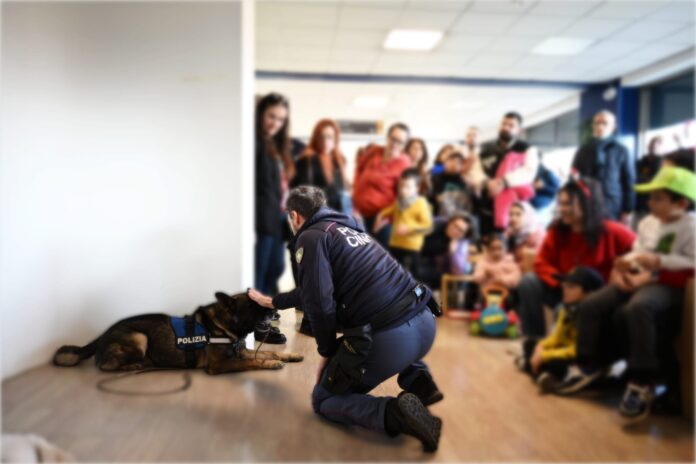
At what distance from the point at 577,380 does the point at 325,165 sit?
291 cm

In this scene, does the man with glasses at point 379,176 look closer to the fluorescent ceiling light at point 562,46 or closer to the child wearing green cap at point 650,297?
the child wearing green cap at point 650,297

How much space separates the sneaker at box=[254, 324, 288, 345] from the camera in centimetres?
37

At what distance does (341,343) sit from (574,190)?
2.92 meters

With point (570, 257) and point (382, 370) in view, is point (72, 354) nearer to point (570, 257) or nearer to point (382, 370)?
point (382, 370)

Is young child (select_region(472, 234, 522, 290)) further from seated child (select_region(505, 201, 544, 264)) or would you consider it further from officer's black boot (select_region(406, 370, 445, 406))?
officer's black boot (select_region(406, 370, 445, 406))

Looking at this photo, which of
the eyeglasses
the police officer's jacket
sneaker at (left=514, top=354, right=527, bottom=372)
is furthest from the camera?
sneaker at (left=514, top=354, right=527, bottom=372)

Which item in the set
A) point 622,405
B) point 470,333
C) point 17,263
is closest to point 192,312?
point 17,263

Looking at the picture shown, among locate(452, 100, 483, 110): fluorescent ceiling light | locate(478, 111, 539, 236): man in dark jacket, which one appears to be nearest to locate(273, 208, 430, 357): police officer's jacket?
locate(478, 111, 539, 236): man in dark jacket

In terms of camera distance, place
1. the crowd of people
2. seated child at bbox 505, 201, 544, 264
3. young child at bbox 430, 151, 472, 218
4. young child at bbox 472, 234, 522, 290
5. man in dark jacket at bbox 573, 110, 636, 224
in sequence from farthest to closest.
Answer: man in dark jacket at bbox 573, 110, 636, 224 < seated child at bbox 505, 201, 544, 264 < young child at bbox 472, 234, 522, 290 < young child at bbox 430, 151, 472, 218 < the crowd of people

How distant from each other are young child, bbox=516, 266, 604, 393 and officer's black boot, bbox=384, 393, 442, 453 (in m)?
2.77

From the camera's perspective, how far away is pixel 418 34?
5352mm

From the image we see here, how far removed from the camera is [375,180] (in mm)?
854

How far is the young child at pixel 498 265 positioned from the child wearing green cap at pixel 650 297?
2.78ft

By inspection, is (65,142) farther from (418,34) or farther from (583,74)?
(583,74)
